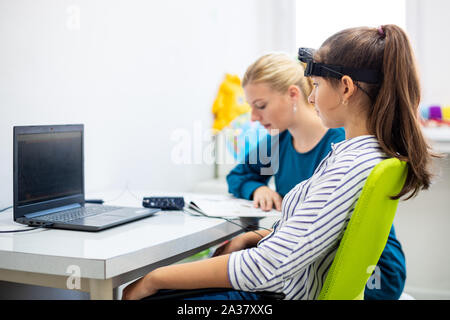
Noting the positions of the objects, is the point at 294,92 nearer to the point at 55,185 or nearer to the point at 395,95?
the point at 395,95

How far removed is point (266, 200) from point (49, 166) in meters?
0.66

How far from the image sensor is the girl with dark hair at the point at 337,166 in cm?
98

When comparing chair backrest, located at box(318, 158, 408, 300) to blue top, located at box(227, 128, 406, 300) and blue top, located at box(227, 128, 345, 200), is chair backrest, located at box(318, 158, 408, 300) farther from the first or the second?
blue top, located at box(227, 128, 345, 200)

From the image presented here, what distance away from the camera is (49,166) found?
138cm

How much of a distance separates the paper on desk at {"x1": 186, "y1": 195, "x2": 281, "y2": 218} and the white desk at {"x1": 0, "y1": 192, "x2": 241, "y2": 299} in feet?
0.53

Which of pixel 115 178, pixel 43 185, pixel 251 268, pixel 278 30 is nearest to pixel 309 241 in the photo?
pixel 251 268

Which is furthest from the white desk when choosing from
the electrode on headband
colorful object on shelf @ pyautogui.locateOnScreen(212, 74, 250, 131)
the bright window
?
the bright window

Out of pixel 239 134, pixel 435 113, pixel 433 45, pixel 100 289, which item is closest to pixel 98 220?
pixel 100 289

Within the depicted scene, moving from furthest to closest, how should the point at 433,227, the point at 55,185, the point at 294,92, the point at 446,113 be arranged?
1. the point at 446,113
2. the point at 433,227
3. the point at 294,92
4. the point at 55,185

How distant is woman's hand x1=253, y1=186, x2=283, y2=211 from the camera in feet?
5.23

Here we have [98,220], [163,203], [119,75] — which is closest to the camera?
[98,220]

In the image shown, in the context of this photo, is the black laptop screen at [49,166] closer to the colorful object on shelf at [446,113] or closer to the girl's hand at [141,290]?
the girl's hand at [141,290]
